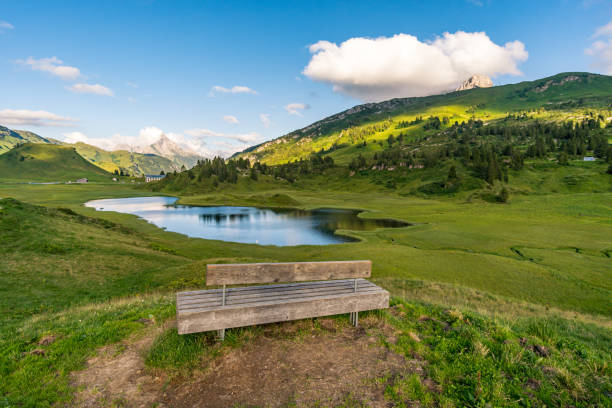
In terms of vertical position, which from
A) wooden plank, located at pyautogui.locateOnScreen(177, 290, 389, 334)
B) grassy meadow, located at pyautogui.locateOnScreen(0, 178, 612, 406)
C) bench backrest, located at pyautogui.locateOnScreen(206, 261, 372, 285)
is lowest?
grassy meadow, located at pyautogui.locateOnScreen(0, 178, 612, 406)

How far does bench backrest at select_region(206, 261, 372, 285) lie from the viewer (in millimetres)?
7109

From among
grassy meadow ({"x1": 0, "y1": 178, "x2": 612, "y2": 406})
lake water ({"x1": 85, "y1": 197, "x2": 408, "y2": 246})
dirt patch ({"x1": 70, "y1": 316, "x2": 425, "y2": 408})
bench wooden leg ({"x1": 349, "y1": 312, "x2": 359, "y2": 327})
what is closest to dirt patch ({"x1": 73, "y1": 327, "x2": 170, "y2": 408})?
dirt patch ({"x1": 70, "y1": 316, "x2": 425, "y2": 408})

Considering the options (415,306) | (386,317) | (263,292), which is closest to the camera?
(263,292)

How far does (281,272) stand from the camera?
7805 millimetres

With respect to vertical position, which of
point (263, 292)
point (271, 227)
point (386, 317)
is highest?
point (263, 292)

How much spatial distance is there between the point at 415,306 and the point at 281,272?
555cm

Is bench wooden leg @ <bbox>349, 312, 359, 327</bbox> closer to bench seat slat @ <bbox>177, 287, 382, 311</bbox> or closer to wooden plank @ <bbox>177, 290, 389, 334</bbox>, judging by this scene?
wooden plank @ <bbox>177, 290, 389, 334</bbox>

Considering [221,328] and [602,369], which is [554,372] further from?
[221,328]

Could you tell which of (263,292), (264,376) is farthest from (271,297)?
(264,376)

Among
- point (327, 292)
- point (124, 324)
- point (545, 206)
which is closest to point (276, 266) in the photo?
point (327, 292)

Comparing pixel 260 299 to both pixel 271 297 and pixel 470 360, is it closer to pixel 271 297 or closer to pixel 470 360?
pixel 271 297

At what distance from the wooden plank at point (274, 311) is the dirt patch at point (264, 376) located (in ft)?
2.29

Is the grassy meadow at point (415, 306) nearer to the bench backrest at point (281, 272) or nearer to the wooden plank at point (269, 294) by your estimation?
the wooden plank at point (269, 294)

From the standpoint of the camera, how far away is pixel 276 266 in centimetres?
777
